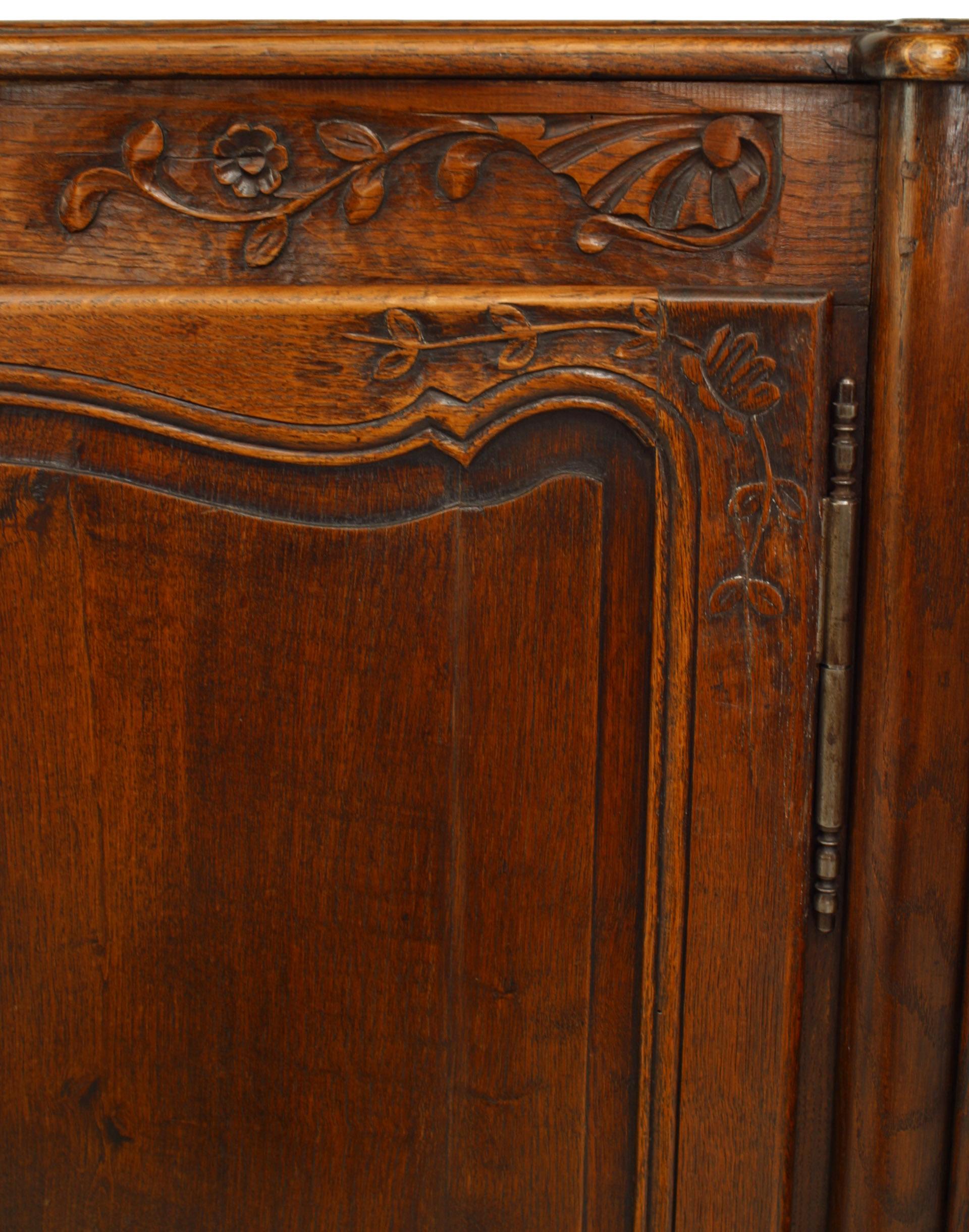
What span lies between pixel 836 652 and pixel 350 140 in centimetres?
36

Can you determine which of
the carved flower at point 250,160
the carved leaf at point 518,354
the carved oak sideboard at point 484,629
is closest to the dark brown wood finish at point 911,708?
the carved oak sideboard at point 484,629

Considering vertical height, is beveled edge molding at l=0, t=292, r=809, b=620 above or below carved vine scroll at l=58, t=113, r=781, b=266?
below

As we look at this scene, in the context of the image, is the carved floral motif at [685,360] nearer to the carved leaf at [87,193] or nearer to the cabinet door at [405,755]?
the cabinet door at [405,755]

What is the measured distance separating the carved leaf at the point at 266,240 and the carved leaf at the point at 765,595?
0.98ft

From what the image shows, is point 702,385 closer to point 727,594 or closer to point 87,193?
point 727,594

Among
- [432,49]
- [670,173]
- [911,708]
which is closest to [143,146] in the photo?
[432,49]

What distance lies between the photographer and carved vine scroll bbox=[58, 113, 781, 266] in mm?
620

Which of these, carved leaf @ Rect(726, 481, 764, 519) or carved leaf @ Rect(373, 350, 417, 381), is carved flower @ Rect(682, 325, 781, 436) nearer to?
carved leaf @ Rect(726, 481, 764, 519)

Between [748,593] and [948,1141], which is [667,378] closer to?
[748,593]

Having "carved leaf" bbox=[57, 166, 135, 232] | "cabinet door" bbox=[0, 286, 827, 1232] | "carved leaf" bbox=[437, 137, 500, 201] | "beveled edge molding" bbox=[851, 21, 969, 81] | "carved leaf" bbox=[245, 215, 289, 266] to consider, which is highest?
"beveled edge molding" bbox=[851, 21, 969, 81]

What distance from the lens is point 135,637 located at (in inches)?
→ 27.3

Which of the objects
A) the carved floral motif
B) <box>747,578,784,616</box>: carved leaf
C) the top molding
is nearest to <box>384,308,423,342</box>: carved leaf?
the carved floral motif

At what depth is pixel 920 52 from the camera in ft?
1.87

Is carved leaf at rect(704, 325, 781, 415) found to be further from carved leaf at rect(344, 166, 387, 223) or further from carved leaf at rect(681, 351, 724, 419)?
carved leaf at rect(344, 166, 387, 223)
